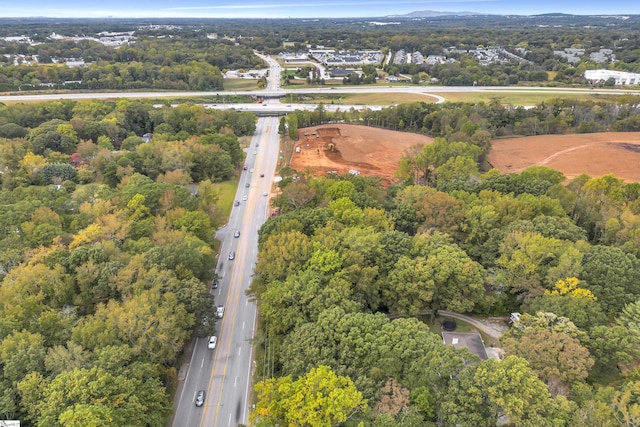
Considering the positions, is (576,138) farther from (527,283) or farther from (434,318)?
(434,318)

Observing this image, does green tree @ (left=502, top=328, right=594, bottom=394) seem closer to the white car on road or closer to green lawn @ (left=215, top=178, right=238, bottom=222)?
the white car on road

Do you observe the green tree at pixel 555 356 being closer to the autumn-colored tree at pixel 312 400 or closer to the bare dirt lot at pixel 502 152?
the autumn-colored tree at pixel 312 400

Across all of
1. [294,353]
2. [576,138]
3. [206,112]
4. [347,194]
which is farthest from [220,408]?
[576,138]

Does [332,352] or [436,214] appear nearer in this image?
[332,352]

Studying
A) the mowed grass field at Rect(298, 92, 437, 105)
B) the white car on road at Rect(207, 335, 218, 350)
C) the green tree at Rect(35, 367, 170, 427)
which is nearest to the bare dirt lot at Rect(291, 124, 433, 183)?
the mowed grass field at Rect(298, 92, 437, 105)

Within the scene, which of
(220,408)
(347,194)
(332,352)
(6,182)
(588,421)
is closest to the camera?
(588,421)

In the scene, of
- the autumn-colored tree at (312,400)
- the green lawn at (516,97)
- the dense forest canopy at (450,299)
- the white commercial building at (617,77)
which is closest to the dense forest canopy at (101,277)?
the dense forest canopy at (450,299)

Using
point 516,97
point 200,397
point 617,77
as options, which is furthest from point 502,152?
point 617,77
